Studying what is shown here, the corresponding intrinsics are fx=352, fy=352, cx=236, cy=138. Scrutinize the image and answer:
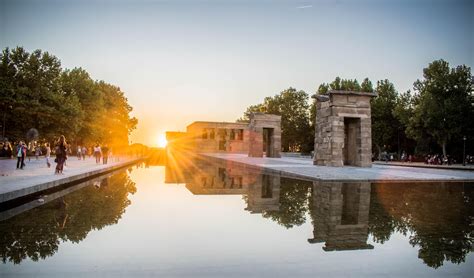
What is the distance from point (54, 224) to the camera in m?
6.38

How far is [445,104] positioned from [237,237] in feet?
154

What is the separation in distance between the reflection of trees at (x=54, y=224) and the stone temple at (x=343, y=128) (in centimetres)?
1669

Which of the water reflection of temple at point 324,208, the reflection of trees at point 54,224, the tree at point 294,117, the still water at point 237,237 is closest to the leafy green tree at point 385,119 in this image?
the tree at point 294,117

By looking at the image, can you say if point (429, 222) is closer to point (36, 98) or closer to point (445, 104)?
point (36, 98)

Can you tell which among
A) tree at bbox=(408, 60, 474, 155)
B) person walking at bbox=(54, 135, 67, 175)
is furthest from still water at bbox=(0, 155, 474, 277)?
tree at bbox=(408, 60, 474, 155)

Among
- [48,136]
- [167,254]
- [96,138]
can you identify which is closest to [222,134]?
[96,138]

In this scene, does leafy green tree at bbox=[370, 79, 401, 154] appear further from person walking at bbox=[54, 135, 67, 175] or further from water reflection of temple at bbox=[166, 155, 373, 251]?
person walking at bbox=[54, 135, 67, 175]

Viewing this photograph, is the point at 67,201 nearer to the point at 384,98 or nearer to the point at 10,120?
the point at 10,120

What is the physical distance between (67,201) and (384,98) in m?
58.4

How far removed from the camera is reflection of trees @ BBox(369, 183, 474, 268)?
197 inches

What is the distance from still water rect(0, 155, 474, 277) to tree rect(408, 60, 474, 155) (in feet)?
131

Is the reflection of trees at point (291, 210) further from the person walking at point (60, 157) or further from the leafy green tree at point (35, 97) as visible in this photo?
the leafy green tree at point (35, 97)

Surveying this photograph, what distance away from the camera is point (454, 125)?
43.8 m

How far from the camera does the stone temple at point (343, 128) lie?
23.4 metres
